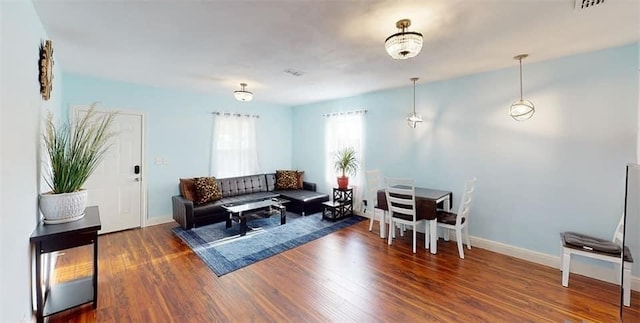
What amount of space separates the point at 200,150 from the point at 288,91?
212 cm

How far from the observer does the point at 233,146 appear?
549 centimetres

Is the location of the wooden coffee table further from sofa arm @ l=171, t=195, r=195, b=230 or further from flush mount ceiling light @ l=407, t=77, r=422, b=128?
flush mount ceiling light @ l=407, t=77, r=422, b=128

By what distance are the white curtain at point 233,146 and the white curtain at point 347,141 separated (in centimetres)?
168

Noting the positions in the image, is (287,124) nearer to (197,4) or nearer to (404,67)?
(404,67)

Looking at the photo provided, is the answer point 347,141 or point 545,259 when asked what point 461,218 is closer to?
point 545,259

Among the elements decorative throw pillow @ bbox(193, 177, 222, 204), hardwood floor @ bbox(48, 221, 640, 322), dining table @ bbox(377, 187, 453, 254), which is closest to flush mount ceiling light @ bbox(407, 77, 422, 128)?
dining table @ bbox(377, 187, 453, 254)

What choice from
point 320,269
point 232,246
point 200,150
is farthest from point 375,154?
point 200,150

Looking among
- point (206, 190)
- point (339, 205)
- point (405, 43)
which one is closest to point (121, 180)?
point (206, 190)

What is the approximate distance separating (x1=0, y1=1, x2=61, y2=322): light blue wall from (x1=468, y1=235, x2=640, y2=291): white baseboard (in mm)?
4448

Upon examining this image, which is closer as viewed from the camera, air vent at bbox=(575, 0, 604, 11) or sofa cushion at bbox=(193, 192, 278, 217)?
air vent at bbox=(575, 0, 604, 11)

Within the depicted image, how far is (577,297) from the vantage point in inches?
94.2

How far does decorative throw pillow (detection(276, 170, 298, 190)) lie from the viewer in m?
5.82

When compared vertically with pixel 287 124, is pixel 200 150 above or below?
below

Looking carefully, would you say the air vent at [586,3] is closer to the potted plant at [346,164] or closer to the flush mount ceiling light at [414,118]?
the flush mount ceiling light at [414,118]
